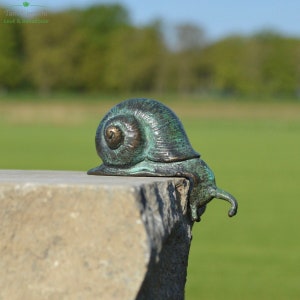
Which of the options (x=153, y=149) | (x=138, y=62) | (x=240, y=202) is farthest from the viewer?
(x=138, y=62)

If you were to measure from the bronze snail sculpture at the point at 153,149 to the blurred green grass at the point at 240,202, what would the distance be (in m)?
2.30

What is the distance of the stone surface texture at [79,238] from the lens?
8.63 feet

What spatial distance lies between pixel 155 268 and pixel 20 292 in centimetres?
41

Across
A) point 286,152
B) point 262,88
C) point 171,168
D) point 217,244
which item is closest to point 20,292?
point 171,168

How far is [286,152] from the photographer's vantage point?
20656 millimetres

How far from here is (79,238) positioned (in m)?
2.67

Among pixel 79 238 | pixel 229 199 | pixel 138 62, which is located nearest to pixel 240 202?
pixel 229 199

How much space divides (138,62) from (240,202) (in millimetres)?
52718

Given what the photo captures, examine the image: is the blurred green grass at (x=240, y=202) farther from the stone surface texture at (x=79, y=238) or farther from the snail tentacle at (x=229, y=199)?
the stone surface texture at (x=79, y=238)

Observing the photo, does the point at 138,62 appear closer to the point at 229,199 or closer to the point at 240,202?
the point at 240,202

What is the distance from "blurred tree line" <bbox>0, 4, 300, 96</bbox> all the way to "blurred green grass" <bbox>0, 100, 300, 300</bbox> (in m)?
24.0

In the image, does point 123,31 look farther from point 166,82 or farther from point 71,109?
point 71,109

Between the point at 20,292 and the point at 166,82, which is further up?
the point at 20,292

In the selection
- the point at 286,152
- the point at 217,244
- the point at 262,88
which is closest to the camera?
the point at 217,244
